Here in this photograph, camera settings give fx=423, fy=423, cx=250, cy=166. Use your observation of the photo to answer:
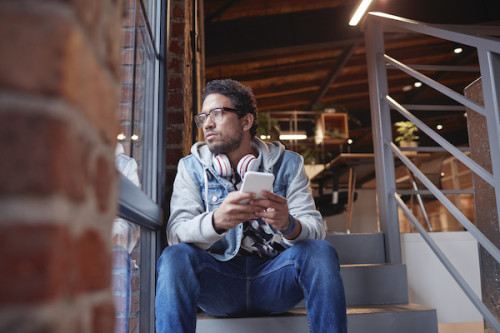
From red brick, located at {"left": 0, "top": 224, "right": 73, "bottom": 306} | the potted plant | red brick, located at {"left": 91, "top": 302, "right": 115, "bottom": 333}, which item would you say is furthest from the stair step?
the potted plant

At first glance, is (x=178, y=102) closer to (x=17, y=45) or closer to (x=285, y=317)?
(x=285, y=317)

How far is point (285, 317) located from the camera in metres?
1.55

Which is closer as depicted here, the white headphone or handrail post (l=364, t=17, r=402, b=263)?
the white headphone

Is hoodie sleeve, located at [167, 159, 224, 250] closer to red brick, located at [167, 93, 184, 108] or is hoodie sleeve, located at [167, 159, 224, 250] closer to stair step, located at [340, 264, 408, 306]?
red brick, located at [167, 93, 184, 108]

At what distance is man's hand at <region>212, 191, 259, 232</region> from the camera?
1.28 metres

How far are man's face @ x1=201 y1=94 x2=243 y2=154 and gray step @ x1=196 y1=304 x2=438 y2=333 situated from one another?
66cm

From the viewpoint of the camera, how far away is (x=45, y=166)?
0.35 metres

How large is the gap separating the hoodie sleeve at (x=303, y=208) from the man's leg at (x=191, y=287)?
25 cm

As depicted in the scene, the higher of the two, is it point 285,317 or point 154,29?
point 154,29

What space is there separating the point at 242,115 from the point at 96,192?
140cm

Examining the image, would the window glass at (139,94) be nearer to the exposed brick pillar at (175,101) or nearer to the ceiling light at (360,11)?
the exposed brick pillar at (175,101)

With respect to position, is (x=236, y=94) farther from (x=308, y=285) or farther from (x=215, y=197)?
(x=308, y=285)

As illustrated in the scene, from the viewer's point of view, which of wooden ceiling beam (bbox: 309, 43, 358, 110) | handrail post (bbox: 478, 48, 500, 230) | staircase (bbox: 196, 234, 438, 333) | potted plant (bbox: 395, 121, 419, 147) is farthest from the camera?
wooden ceiling beam (bbox: 309, 43, 358, 110)

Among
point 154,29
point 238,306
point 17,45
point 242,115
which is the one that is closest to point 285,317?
point 238,306
